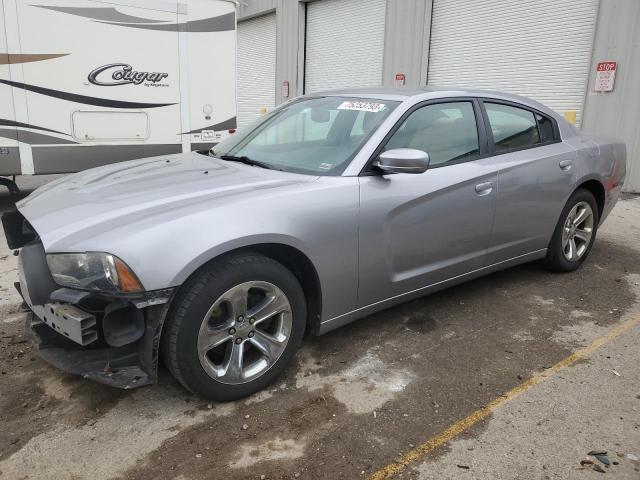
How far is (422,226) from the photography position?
3.29m

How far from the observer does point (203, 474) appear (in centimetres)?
224

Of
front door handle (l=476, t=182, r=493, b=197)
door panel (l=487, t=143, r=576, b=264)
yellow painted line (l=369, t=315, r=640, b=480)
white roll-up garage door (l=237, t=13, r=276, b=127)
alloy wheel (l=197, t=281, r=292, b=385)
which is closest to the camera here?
yellow painted line (l=369, t=315, r=640, b=480)

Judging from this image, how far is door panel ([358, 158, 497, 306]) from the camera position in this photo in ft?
10.1

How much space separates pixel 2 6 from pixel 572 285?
6745 millimetres

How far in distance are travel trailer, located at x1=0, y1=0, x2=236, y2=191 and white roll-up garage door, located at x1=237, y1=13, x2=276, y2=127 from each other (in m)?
7.99

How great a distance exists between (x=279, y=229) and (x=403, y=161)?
82cm

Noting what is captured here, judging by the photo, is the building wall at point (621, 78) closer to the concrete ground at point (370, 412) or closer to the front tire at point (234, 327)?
the concrete ground at point (370, 412)

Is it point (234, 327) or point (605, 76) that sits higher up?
point (605, 76)

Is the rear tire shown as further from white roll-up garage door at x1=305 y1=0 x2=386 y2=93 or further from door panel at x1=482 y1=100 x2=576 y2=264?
white roll-up garage door at x1=305 y1=0 x2=386 y2=93

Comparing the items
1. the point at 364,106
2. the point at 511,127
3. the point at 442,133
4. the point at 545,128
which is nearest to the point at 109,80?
the point at 364,106

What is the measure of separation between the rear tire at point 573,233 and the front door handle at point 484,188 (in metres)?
1.09

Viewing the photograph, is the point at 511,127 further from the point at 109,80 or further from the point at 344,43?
the point at 344,43

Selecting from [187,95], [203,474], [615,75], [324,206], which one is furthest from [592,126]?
[203,474]

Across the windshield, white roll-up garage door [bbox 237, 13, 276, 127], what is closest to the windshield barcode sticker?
the windshield
